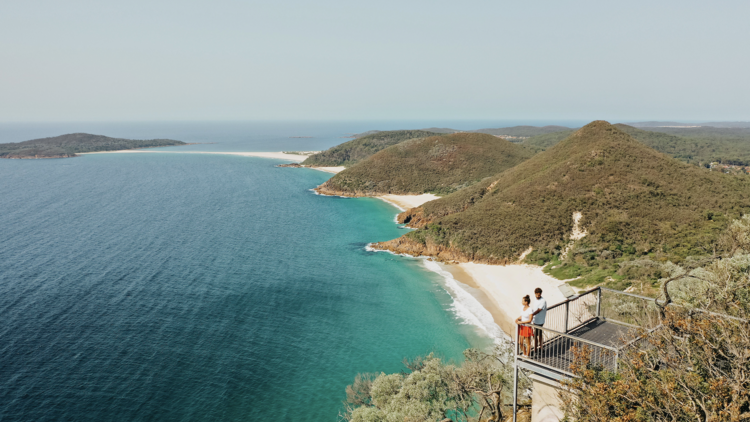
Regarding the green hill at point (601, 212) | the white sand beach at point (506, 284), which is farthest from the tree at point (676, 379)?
the green hill at point (601, 212)

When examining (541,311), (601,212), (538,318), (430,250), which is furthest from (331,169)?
(541,311)

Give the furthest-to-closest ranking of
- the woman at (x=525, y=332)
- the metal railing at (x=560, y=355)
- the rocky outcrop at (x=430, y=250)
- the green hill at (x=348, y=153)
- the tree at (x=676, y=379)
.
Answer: the green hill at (x=348, y=153) < the rocky outcrop at (x=430, y=250) < the woman at (x=525, y=332) < the metal railing at (x=560, y=355) < the tree at (x=676, y=379)

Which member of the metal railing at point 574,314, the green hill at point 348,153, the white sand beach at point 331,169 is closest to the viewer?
the metal railing at point 574,314

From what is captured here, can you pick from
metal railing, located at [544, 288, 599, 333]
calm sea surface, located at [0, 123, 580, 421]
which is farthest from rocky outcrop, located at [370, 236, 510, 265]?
metal railing, located at [544, 288, 599, 333]

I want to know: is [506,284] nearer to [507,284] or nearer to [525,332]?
[507,284]

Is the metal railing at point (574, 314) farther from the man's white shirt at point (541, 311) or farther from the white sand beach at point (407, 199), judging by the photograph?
the white sand beach at point (407, 199)

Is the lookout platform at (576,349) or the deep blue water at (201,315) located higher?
the lookout platform at (576,349)

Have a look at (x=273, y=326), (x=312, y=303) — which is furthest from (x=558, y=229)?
(x=273, y=326)
